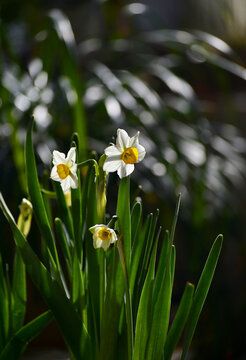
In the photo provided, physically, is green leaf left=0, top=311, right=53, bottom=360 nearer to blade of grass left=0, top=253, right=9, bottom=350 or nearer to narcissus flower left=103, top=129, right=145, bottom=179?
blade of grass left=0, top=253, right=9, bottom=350

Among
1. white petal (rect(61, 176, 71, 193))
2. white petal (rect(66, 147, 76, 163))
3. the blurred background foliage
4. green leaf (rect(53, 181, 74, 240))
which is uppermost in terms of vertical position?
white petal (rect(66, 147, 76, 163))

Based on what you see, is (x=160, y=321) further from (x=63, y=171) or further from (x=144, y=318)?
(x=63, y=171)

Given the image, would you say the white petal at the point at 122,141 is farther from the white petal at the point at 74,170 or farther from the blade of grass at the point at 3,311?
the blade of grass at the point at 3,311

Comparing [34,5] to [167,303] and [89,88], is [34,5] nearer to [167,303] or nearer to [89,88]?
[89,88]

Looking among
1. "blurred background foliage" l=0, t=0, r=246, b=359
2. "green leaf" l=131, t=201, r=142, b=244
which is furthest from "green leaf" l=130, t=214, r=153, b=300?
"blurred background foliage" l=0, t=0, r=246, b=359

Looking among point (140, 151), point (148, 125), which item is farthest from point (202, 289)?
point (148, 125)

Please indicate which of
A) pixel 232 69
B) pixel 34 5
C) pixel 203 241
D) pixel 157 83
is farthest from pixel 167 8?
pixel 203 241
